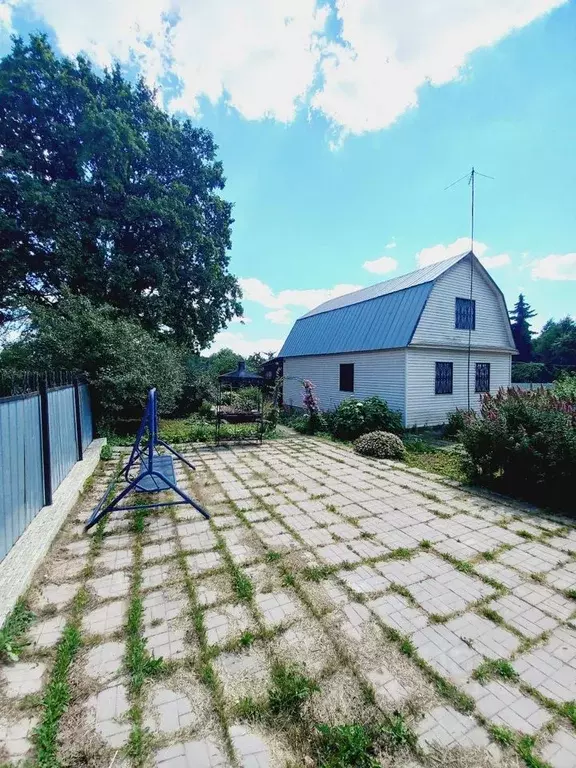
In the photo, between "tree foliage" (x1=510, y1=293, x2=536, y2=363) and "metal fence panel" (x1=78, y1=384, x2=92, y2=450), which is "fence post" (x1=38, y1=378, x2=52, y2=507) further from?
"tree foliage" (x1=510, y1=293, x2=536, y2=363)

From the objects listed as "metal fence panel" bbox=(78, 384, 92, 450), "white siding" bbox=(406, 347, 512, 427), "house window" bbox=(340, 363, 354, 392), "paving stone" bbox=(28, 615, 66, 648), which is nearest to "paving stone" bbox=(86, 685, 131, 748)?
"paving stone" bbox=(28, 615, 66, 648)

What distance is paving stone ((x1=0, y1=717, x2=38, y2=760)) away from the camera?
1.41 metres

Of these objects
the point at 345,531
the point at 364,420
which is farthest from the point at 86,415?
the point at 364,420

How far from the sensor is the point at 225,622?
2.21 meters

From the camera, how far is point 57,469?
14.5 ft

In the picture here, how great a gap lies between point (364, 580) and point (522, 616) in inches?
44.6

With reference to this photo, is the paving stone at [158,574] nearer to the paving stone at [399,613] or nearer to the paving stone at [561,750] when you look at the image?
the paving stone at [399,613]

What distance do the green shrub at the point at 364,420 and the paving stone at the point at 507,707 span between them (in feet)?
24.3

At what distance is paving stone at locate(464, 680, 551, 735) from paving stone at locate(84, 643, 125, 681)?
200cm

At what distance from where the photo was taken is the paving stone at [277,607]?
224cm

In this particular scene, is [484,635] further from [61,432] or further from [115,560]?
[61,432]

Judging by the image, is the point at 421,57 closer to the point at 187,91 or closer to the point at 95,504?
the point at 187,91

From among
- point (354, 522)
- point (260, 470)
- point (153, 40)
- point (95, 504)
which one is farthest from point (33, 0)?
point (354, 522)

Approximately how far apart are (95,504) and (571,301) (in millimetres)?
36698
